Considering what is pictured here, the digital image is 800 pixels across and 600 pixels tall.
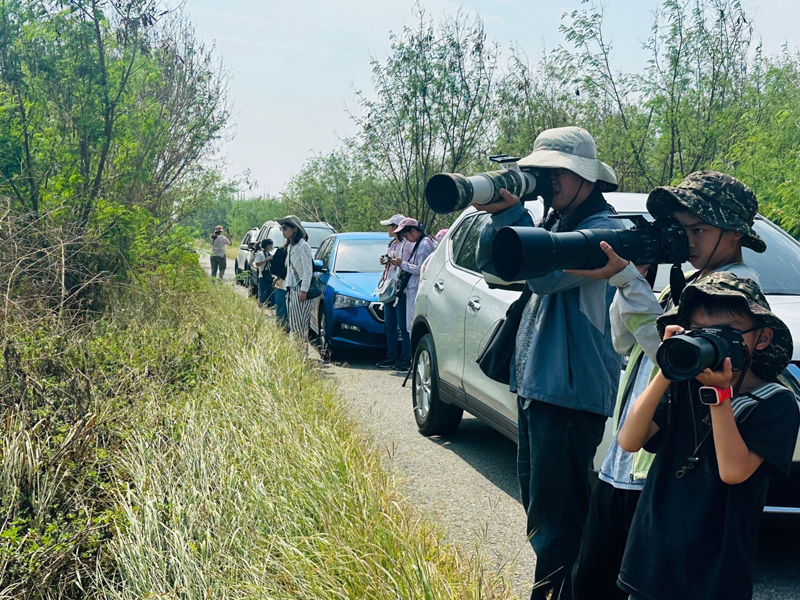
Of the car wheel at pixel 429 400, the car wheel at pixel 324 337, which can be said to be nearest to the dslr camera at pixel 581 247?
the car wheel at pixel 429 400

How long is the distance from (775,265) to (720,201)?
2.86 metres

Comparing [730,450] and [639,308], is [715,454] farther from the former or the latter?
[639,308]

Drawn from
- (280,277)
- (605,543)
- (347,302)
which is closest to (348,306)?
(347,302)

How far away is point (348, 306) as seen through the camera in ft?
35.6

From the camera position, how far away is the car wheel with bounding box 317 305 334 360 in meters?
10.9

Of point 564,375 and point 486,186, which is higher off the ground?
point 486,186

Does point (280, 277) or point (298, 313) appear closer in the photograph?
point (298, 313)

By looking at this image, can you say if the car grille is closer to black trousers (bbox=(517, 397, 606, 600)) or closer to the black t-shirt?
black trousers (bbox=(517, 397, 606, 600))

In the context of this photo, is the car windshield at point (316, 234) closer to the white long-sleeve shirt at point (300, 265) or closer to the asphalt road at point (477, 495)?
the white long-sleeve shirt at point (300, 265)

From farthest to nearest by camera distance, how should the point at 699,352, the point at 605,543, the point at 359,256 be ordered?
1. the point at 359,256
2. the point at 605,543
3. the point at 699,352

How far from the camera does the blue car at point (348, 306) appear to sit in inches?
425

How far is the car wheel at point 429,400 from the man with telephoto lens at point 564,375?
3.16 meters

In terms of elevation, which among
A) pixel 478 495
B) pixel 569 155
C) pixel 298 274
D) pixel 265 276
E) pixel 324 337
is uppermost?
pixel 569 155

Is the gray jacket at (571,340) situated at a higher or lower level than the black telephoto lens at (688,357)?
lower
